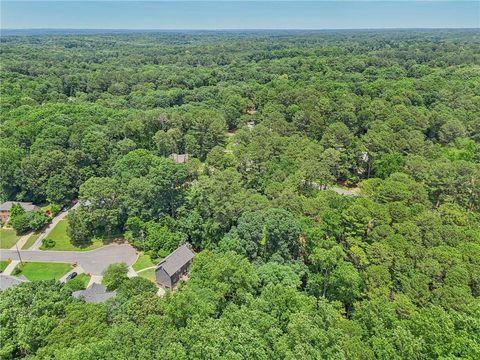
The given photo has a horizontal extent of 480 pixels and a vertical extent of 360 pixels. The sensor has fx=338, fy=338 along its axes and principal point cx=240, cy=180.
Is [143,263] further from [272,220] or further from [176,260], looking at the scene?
[272,220]

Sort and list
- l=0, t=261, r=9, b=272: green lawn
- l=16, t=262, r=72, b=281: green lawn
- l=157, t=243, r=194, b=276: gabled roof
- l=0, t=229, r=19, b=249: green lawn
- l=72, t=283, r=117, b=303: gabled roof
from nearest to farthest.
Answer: l=72, t=283, r=117, b=303: gabled roof → l=157, t=243, r=194, b=276: gabled roof → l=16, t=262, r=72, b=281: green lawn → l=0, t=261, r=9, b=272: green lawn → l=0, t=229, r=19, b=249: green lawn

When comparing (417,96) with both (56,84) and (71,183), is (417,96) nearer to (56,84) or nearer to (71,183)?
(71,183)

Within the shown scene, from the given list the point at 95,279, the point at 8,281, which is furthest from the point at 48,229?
the point at 95,279

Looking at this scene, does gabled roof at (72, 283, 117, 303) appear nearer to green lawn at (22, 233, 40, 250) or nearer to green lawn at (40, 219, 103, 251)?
green lawn at (40, 219, 103, 251)

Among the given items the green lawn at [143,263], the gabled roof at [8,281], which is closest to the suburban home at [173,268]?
the green lawn at [143,263]

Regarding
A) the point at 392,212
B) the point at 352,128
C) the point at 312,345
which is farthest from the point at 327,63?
the point at 312,345

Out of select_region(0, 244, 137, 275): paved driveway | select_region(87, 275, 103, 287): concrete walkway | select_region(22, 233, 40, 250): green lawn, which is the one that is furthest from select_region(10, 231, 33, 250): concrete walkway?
select_region(87, 275, 103, 287): concrete walkway
